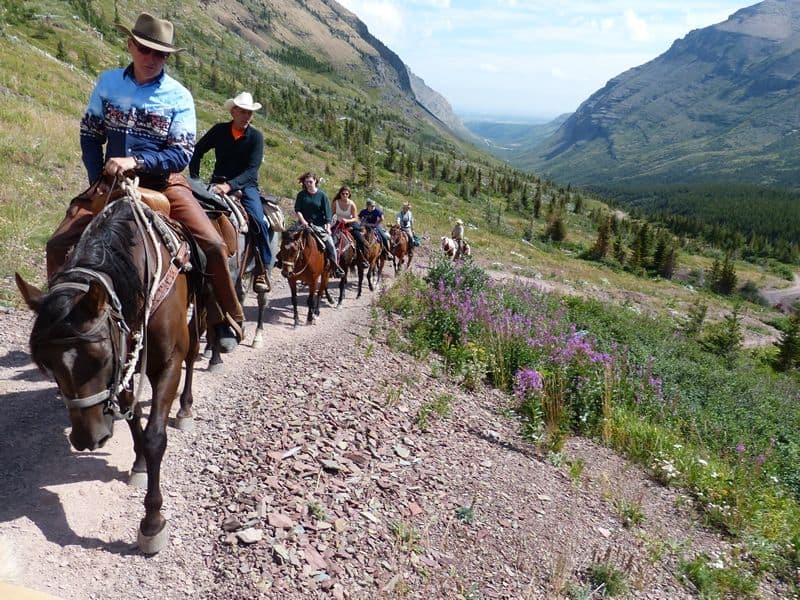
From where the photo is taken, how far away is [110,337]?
9.62 ft

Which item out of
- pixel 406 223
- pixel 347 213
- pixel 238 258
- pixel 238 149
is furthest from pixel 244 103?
pixel 406 223

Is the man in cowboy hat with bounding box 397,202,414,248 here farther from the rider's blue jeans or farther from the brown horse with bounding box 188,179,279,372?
the rider's blue jeans

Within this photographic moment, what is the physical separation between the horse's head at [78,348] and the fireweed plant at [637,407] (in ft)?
21.0

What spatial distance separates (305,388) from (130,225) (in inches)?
157

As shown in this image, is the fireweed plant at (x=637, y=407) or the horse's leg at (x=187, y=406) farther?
the fireweed plant at (x=637, y=407)

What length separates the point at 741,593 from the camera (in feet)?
19.0

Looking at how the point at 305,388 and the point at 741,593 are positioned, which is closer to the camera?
the point at 741,593

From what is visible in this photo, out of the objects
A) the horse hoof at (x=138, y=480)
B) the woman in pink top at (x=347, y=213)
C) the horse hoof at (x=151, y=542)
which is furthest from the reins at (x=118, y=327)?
the woman in pink top at (x=347, y=213)

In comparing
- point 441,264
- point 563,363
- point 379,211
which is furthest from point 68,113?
point 563,363

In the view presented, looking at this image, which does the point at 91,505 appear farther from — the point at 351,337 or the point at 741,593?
the point at 741,593

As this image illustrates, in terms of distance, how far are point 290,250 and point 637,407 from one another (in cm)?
802

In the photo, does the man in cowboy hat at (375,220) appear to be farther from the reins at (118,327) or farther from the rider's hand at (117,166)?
the reins at (118,327)

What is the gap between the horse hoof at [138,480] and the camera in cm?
446

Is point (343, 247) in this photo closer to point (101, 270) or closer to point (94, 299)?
point (101, 270)
